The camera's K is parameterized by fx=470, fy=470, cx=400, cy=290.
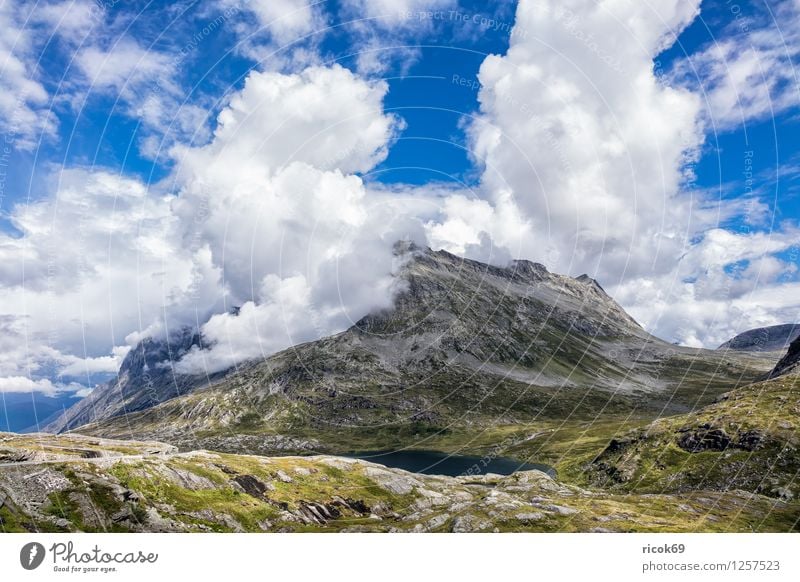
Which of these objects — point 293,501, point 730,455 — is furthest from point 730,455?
point 293,501

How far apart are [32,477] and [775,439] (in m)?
211

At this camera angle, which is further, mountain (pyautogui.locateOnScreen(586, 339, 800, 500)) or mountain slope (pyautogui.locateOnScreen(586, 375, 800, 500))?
mountain (pyautogui.locateOnScreen(586, 339, 800, 500))

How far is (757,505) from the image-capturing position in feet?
443

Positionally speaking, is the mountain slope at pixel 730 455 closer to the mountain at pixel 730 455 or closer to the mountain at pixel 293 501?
the mountain at pixel 730 455

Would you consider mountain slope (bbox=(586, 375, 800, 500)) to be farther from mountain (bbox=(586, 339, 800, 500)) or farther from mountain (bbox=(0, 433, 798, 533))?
mountain (bbox=(0, 433, 798, 533))

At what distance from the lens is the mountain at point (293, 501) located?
79812 millimetres

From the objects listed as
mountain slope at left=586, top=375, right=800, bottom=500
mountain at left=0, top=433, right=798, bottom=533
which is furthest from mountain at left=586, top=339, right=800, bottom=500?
mountain at left=0, top=433, right=798, bottom=533

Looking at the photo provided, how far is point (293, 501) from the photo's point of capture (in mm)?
113562

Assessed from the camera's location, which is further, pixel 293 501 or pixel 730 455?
pixel 730 455

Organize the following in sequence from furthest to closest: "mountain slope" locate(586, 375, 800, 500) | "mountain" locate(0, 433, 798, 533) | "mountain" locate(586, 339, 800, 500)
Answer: "mountain" locate(586, 339, 800, 500) → "mountain slope" locate(586, 375, 800, 500) → "mountain" locate(0, 433, 798, 533)

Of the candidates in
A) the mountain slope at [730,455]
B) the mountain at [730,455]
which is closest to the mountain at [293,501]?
the mountain at [730,455]

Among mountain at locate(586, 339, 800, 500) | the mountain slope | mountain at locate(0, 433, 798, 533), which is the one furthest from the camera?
mountain at locate(586, 339, 800, 500)

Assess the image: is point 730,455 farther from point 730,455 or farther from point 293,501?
point 293,501

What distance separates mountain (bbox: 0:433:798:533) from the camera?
79812mm
